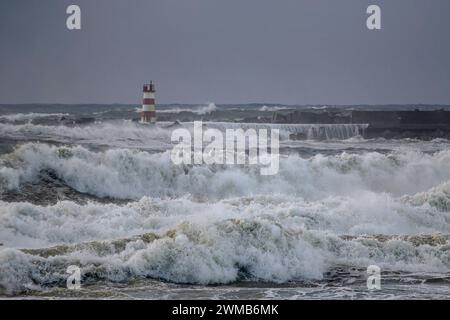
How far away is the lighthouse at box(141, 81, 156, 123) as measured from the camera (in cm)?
682

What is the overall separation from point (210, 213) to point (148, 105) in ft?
4.91

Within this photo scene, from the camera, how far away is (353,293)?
5352 millimetres

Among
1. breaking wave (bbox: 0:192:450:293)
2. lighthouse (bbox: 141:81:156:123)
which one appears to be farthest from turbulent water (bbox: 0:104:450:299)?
lighthouse (bbox: 141:81:156:123)

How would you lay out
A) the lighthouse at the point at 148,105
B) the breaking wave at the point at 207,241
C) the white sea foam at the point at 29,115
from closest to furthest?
the breaking wave at the point at 207,241, the lighthouse at the point at 148,105, the white sea foam at the point at 29,115

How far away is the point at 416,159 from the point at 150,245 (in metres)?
3.46

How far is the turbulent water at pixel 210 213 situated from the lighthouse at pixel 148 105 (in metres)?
0.13

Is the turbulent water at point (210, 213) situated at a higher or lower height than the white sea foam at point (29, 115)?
lower

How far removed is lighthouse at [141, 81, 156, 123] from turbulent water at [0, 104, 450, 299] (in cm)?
13

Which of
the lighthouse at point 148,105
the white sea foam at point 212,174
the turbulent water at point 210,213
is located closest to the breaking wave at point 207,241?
the turbulent water at point 210,213

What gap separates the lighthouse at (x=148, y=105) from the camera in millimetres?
6820

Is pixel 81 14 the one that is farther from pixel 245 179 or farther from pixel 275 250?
pixel 275 250

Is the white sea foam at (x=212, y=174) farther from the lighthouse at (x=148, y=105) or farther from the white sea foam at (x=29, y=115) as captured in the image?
the lighthouse at (x=148, y=105)

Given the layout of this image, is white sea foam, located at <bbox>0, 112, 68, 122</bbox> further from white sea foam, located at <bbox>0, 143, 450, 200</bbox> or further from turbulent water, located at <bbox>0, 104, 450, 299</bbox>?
white sea foam, located at <bbox>0, 143, 450, 200</bbox>
